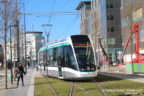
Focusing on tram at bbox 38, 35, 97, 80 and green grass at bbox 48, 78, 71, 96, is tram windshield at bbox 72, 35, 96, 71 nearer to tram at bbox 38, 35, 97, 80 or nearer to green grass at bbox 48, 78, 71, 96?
tram at bbox 38, 35, 97, 80

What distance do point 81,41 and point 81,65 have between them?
1.98 meters

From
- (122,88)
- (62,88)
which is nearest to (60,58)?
(62,88)

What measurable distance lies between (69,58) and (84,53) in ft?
3.90

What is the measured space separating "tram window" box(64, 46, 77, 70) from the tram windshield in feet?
1.31

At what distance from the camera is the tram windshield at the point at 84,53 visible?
54.7ft

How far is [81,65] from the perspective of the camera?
54.5ft

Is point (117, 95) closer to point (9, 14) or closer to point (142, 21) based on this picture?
point (9, 14)

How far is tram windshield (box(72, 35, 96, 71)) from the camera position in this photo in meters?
16.7

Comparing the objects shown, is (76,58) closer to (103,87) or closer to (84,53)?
(84,53)

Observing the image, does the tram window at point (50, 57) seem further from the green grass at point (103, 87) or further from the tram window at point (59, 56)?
the green grass at point (103, 87)

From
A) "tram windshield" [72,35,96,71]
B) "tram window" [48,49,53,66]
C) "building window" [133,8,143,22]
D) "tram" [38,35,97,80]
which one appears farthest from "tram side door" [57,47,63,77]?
"building window" [133,8,143,22]

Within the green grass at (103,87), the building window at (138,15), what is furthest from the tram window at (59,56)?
the building window at (138,15)

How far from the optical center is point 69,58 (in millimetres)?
17328

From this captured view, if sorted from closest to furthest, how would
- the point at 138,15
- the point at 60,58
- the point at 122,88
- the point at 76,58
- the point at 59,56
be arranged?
the point at 122,88, the point at 76,58, the point at 60,58, the point at 59,56, the point at 138,15
